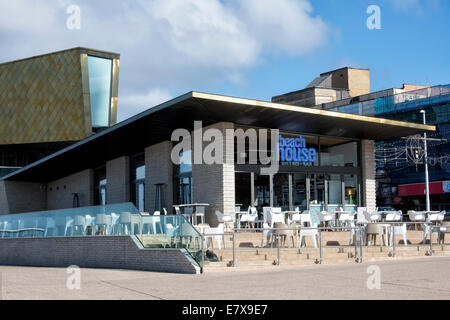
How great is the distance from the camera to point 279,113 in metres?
17.4

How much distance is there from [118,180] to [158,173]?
4.30 meters

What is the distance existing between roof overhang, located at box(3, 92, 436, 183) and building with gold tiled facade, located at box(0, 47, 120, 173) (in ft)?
46.8

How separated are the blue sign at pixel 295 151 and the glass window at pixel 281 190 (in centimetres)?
62

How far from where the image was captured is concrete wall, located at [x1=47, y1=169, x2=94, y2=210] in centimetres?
2928

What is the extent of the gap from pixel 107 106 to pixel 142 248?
28065 mm

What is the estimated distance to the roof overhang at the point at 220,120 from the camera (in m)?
16.2

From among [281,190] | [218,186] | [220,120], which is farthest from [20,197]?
[220,120]

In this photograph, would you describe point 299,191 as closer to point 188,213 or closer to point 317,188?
point 317,188

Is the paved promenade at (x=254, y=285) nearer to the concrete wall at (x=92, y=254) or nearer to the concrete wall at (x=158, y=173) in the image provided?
the concrete wall at (x=92, y=254)

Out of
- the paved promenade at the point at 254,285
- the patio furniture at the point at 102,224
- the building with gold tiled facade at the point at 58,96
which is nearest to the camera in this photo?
the paved promenade at the point at 254,285

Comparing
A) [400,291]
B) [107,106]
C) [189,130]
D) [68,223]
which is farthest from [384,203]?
[400,291]

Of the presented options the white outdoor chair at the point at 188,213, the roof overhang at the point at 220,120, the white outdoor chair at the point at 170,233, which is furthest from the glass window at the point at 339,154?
the white outdoor chair at the point at 170,233

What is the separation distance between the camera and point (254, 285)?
30.5ft
